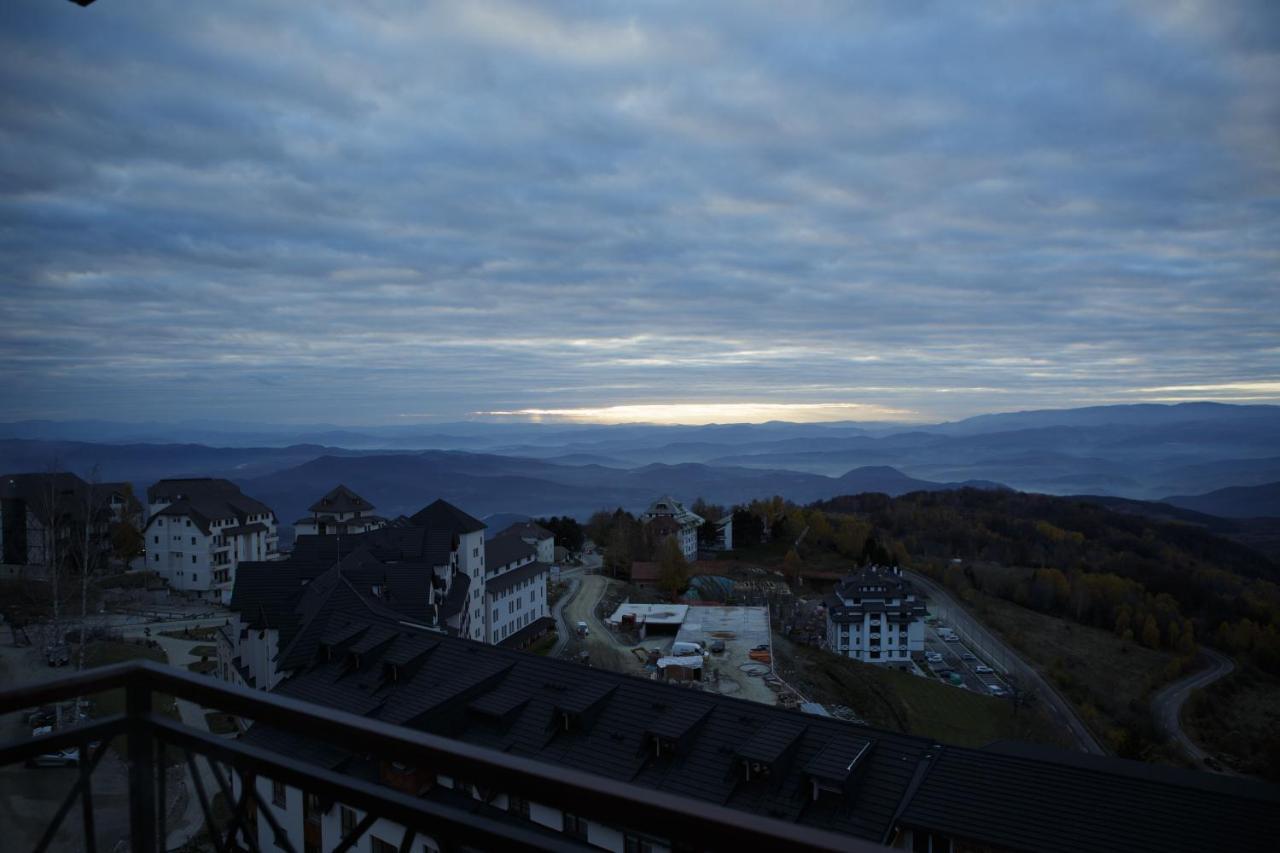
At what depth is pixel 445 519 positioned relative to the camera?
30109 millimetres

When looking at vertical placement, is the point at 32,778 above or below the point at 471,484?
above

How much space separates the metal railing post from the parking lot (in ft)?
132

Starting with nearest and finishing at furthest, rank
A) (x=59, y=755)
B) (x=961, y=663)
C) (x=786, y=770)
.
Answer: (x=59, y=755) → (x=786, y=770) → (x=961, y=663)

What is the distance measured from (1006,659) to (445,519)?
3391cm

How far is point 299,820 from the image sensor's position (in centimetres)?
1254

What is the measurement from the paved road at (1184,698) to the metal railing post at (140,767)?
3978 cm

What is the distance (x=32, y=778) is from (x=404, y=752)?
296cm

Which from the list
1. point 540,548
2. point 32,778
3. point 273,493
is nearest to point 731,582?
point 540,548

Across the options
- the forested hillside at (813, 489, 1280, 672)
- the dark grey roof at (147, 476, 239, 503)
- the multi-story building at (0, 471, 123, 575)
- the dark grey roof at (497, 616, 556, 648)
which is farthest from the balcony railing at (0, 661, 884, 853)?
the forested hillside at (813, 489, 1280, 672)

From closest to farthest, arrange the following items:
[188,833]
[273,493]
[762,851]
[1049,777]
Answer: [762,851], [1049,777], [188,833], [273,493]

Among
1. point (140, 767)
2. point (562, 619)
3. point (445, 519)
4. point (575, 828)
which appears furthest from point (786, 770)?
point (562, 619)

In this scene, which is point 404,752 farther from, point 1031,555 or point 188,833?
point 1031,555

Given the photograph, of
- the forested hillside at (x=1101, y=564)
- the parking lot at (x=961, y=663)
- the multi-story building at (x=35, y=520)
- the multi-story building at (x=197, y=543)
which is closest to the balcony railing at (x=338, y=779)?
the multi-story building at (x=35, y=520)

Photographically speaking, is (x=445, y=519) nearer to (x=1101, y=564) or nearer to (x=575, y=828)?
(x=575, y=828)
